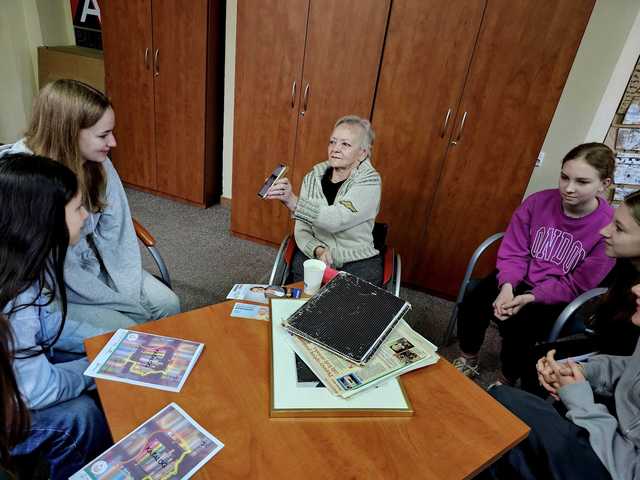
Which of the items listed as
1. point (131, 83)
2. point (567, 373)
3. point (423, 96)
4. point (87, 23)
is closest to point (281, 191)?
point (423, 96)

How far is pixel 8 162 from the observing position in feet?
3.15

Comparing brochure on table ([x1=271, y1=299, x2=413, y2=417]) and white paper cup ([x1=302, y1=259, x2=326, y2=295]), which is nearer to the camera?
brochure on table ([x1=271, y1=299, x2=413, y2=417])

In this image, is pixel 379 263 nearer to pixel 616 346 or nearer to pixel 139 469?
pixel 616 346

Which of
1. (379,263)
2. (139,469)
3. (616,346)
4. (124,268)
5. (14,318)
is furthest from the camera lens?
(379,263)

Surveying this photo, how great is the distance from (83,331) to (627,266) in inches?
74.7

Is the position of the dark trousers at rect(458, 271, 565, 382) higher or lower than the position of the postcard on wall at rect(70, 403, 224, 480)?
lower

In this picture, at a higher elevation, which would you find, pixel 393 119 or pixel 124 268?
pixel 393 119

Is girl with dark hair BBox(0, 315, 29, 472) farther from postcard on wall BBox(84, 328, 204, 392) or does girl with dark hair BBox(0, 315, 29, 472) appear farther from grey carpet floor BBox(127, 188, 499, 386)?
grey carpet floor BBox(127, 188, 499, 386)

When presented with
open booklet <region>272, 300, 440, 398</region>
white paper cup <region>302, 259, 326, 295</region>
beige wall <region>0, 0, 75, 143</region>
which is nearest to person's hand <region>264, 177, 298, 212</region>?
white paper cup <region>302, 259, 326, 295</region>

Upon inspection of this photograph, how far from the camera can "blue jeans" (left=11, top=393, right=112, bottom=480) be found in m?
0.99

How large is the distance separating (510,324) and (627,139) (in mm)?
1421

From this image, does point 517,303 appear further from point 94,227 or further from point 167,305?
point 94,227

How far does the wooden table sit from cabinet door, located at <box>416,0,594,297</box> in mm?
1491

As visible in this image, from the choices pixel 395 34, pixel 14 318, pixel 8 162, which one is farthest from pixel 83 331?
pixel 395 34
